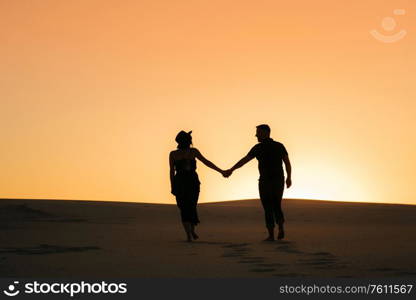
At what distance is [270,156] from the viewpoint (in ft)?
62.0

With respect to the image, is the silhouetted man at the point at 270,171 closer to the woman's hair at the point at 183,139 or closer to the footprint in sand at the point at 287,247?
the footprint in sand at the point at 287,247

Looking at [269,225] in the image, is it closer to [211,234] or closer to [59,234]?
[211,234]

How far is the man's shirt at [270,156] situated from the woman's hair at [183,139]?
1366 millimetres

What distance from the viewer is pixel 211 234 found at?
833 inches

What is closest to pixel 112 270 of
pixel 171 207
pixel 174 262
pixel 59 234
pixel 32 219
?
pixel 174 262

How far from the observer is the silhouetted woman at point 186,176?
1875 centimetres

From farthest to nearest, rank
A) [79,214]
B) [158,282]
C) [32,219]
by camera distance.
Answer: [79,214] < [32,219] < [158,282]

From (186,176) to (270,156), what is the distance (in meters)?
1.70

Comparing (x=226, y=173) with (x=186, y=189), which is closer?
(x=186, y=189)

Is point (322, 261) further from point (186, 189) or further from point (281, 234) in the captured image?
point (186, 189)

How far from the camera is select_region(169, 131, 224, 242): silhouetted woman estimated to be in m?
18.8

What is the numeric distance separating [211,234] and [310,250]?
537 cm

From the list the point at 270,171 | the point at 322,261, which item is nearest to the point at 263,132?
the point at 270,171

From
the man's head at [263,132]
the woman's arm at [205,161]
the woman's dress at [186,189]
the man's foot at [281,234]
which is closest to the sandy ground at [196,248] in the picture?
the man's foot at [281,234]
